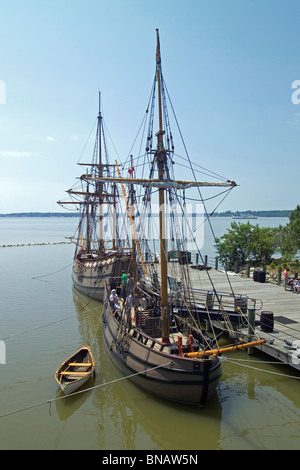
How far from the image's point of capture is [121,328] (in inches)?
576

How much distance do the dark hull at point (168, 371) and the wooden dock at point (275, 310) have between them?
9.37 ft

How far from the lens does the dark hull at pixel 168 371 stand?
35.4 feet

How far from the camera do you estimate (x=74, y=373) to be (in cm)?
1341

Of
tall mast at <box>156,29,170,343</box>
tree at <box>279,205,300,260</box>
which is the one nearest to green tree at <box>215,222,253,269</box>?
tree at <box>279,205,300,260</box>

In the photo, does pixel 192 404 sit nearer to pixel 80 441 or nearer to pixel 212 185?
pixel 80 441

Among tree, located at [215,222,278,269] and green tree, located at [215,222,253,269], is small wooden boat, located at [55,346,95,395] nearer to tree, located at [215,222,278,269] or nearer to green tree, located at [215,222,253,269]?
tree, located at [215,222,278,269]

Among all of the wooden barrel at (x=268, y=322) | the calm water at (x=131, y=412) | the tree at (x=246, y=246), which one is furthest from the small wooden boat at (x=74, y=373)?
the tree at (x=246, y=246)

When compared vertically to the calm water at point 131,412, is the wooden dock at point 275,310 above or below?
above

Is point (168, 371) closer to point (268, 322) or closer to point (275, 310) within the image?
point (268, 322)

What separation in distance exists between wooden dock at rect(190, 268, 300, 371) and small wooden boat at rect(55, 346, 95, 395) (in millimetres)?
6527

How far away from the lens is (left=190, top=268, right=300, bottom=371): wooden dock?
13688mm

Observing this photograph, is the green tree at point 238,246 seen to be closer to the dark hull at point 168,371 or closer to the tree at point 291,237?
the tree at point 291,237
